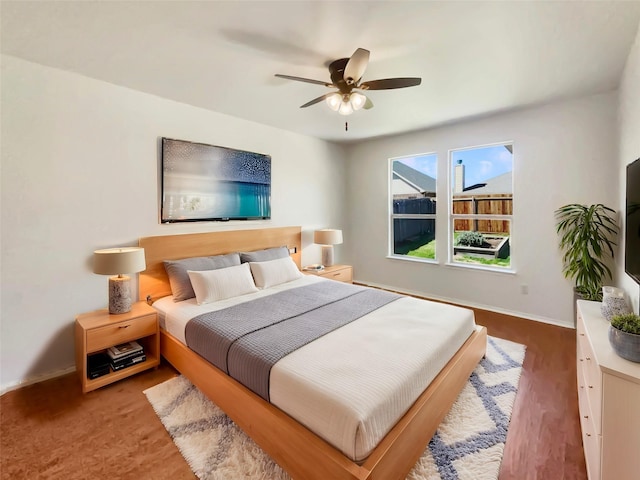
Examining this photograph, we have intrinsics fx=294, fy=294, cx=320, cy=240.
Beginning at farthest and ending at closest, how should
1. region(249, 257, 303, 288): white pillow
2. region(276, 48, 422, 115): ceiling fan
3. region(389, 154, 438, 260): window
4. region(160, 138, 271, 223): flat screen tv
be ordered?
region(389, 154, 438, 260): window → region(249, 257, 303, 288): white pillow → region(160, 138, 271, 223): flat screen tv → region(276, 48, 422, 115): ceiling fan

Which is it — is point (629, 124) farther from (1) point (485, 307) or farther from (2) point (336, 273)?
(2) point (336, 273)

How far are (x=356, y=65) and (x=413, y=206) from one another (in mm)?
3171

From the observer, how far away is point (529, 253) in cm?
359

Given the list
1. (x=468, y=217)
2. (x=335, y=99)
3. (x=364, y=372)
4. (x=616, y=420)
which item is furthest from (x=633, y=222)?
(x=468, y=217)

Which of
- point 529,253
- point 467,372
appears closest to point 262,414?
point 467,372

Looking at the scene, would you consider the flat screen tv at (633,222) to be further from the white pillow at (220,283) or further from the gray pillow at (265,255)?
the gray pillow at (265,255)

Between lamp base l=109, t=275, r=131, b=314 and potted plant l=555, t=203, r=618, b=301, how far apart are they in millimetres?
4281

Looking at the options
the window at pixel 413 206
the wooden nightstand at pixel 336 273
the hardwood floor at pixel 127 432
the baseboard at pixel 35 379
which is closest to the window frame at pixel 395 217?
the window at pixel 413 206

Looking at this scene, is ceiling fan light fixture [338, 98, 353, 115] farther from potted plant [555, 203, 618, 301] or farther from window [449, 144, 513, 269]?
potted plant [555, 203, 618, 301]

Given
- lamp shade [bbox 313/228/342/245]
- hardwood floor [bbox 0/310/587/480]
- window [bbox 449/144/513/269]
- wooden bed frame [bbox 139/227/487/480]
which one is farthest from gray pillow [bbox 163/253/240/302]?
window [bbox 449/144/513/269]

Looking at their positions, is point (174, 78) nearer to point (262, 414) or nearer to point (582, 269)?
point (262, 414)

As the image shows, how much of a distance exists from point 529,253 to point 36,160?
5028mm

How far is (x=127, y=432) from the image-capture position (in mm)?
1860

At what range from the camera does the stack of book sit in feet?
7.91
